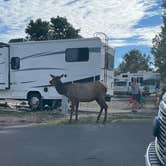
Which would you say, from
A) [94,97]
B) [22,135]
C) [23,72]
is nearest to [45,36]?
[23,72]

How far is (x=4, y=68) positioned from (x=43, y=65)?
91.3 inches

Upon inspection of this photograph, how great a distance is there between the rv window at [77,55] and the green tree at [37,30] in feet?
107

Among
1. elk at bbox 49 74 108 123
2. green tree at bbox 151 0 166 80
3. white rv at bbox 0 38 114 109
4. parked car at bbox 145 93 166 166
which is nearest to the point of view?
parked car at bbox 145 93 166 166

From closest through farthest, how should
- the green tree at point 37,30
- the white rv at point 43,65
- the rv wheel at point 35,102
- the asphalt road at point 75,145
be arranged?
1. the asphalt road at point 75,145
2. the white rv at point 43,65
3. the rv wheel at point 35,102
4. the green tree at point 37,30

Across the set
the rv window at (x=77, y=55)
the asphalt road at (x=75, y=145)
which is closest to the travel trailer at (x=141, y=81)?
the rv window at (x=77, y=55)

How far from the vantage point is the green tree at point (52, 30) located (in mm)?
56188

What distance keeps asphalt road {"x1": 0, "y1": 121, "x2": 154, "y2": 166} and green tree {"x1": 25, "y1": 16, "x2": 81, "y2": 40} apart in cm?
4186

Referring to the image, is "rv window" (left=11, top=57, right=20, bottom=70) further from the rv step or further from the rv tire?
the rv step

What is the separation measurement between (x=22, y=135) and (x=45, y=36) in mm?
44000

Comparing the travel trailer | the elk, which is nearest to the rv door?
the elk

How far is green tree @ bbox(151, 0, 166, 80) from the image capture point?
1700 inches

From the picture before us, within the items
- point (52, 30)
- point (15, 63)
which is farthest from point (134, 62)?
point (15, 63)

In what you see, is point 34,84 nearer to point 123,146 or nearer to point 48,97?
point 48,97

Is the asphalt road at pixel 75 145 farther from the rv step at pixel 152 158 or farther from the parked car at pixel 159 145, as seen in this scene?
the parked car at pixel 159 145
